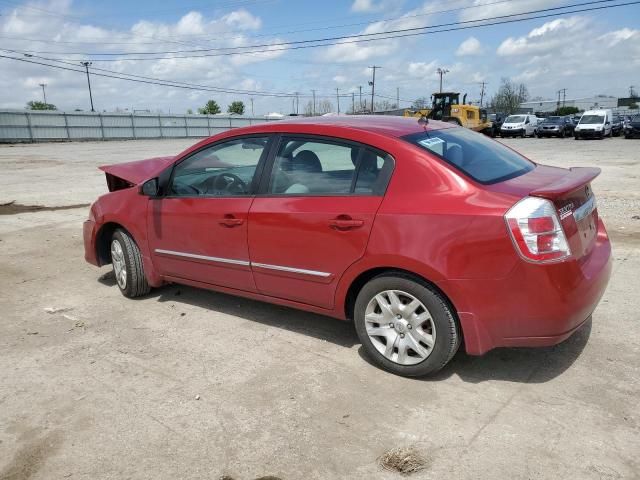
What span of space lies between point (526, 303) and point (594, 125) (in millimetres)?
37170

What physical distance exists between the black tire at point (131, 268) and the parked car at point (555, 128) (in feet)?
133

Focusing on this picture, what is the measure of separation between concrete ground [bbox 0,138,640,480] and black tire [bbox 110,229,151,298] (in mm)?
144

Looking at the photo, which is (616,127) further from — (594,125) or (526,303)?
(526,303)

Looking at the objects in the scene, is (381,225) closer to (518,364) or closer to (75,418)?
(518,364)

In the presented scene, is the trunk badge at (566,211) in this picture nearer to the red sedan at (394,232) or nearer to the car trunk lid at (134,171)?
the red sedan at (394,232)

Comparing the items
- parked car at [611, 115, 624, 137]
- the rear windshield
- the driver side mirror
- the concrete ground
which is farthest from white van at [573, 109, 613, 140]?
the driver side mirror

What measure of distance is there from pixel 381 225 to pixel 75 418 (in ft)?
6.94

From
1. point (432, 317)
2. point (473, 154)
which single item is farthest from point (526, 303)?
point (473, 154)

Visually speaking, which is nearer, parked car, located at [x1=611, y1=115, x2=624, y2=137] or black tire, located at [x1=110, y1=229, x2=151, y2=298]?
black tire, located at [x1=110, y1=229, x2=151, y2=298]

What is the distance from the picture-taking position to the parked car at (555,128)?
131ft

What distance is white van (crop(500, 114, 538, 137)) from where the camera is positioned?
4191 cm

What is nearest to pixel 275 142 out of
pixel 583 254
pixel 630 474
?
pixel 583 254

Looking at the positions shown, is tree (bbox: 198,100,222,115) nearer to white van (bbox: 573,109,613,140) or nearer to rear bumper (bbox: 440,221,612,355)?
white van (bbox: 573,109,613,140)

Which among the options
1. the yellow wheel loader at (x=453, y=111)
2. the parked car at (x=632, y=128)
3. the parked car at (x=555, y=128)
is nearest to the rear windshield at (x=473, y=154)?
the yellow wheel loader at (x=453, y=111)
